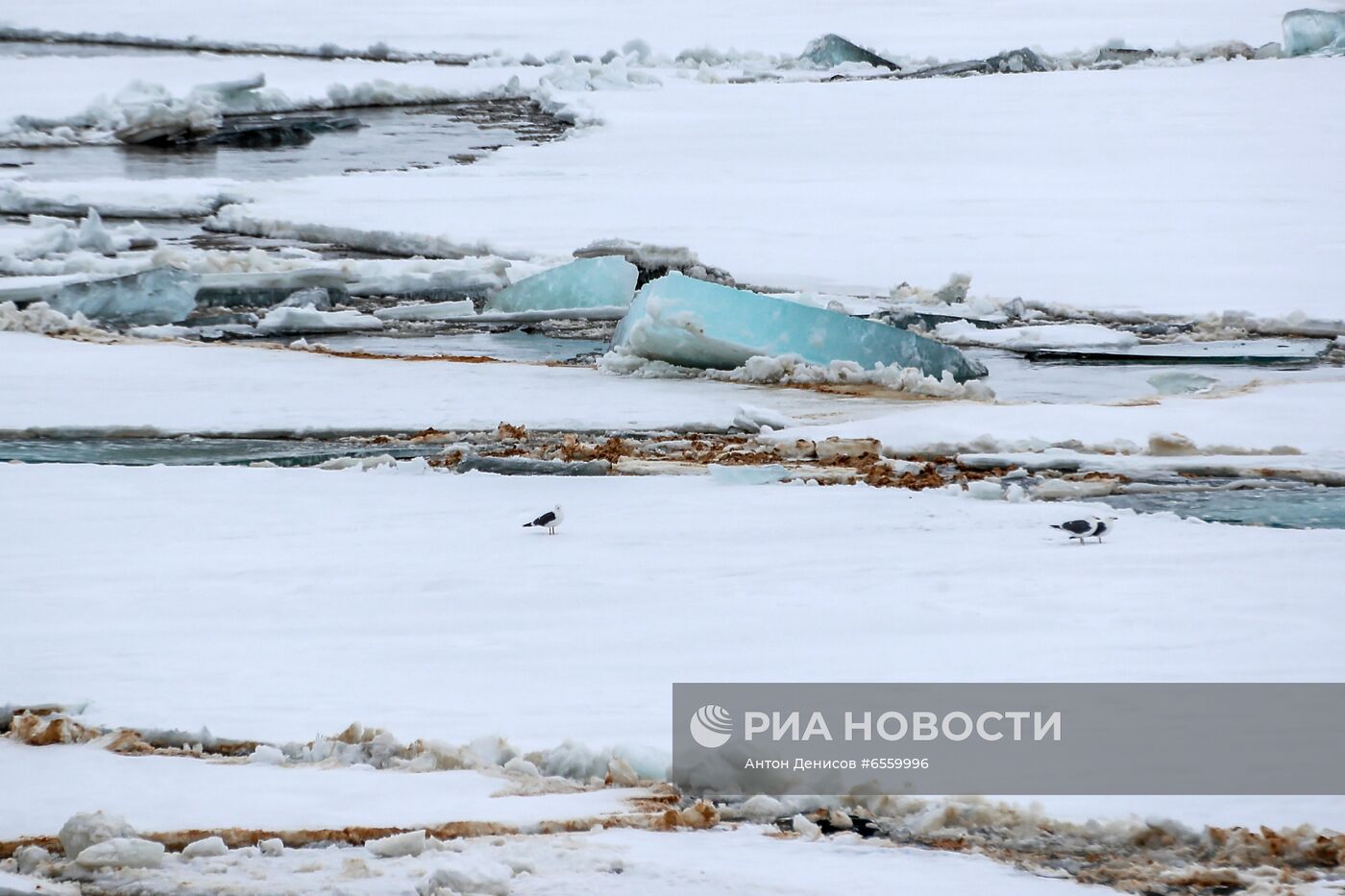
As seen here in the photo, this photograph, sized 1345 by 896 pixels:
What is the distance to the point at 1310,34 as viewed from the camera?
17.2 m

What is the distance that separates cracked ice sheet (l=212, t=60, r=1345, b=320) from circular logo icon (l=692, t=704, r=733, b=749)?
509 cm

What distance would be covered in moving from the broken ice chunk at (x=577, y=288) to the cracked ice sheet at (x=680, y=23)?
470 inches

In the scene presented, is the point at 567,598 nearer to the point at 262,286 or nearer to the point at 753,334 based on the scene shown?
the point at 753,334

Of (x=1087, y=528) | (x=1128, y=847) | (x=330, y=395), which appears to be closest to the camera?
(x=1128, y=847)

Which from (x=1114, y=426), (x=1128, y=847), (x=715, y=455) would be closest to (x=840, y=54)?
(x=1114, y=426)

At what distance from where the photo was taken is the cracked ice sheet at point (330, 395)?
6.05 meters

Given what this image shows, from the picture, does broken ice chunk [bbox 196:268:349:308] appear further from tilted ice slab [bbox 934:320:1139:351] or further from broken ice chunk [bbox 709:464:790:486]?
broken ice chunk [bbox 709:464:790:486]

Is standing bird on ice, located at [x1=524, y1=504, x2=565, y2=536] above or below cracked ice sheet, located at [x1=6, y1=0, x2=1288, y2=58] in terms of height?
below

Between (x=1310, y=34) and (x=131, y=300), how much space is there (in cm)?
1353

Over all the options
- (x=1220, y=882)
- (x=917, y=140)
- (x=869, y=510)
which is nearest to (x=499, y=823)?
(x=1220, y=882)

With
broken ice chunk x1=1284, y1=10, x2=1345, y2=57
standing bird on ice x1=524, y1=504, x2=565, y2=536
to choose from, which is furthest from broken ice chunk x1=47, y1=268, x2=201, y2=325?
broken ice chunk x1=1284, y1=10, x2=1345, y2=57

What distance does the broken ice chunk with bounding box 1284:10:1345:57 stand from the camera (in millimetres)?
17156

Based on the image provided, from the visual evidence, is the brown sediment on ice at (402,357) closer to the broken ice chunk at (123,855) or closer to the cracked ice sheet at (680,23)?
the broken ice chunk at (123,855)

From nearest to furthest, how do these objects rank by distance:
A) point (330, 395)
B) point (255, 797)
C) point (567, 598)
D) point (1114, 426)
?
point (255, 797)
point (567, 598)
point (1114, 426)
point (330, 395)
